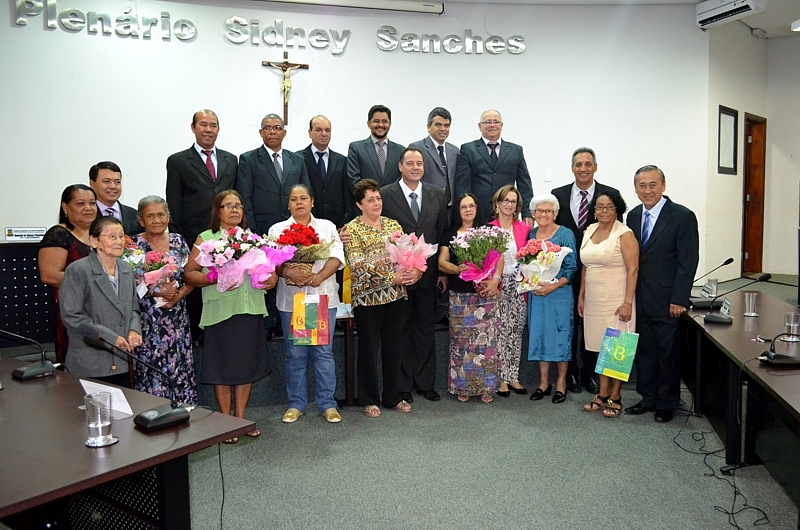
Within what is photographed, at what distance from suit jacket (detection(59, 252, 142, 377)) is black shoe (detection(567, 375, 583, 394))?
3332 millimetres

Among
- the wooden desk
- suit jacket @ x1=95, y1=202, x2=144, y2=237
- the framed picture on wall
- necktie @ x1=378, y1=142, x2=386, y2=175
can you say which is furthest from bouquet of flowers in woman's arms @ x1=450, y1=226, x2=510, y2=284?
the framed picture on wall

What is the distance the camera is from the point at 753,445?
3627mm

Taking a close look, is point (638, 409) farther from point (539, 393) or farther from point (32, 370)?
point (32, 370)

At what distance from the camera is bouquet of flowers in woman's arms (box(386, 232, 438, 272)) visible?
4.42 m

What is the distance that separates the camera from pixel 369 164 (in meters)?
5.32

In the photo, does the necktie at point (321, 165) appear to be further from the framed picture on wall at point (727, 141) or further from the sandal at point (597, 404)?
the framed picture on wall at point (727, 141)

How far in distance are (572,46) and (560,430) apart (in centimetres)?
582

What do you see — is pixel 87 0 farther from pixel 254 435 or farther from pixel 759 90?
pixel 759 90

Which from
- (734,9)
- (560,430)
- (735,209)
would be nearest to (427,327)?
(560,430)

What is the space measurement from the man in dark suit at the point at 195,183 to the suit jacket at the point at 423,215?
1.25 m

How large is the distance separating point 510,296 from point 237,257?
7.15ft

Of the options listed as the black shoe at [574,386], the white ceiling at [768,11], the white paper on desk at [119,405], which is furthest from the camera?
the white ceiling at [768,11]

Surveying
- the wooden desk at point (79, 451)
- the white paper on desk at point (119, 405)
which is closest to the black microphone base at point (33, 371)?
the wooden desk at point (79, 451)

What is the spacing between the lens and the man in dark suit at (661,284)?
444 centimetres
